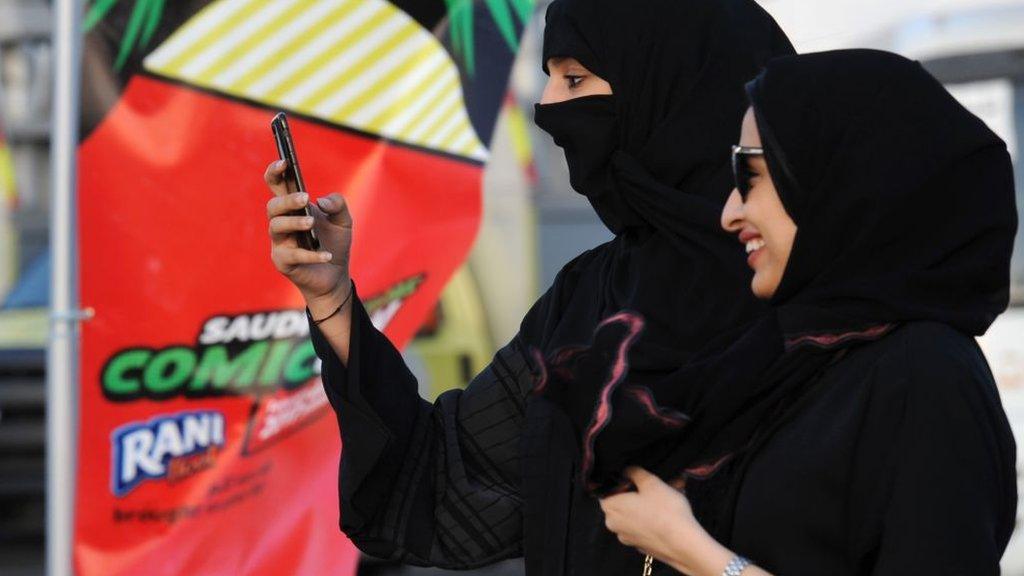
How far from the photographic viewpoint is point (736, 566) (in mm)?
1399

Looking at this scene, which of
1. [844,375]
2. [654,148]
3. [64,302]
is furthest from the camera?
[64,302]

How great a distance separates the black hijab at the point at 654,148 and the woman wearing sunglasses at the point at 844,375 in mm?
234

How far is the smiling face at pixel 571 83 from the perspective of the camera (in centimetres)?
189

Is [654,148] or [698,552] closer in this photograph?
[698,552]

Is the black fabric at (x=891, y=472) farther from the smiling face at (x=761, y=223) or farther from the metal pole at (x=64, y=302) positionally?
the metal pole at (x=64, y=302)

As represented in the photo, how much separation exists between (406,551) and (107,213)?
1169 mm

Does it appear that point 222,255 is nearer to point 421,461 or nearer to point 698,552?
point 421,461

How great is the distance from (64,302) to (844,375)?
175 centimetres

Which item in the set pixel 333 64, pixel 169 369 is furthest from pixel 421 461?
pixel 333 64

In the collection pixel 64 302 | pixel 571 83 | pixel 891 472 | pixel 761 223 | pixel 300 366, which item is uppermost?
pixel 571 83

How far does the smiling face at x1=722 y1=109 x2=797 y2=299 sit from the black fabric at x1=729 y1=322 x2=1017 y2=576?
115 millimetres

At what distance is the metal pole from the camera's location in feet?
8.79

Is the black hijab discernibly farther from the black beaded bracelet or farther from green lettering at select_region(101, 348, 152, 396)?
green lettering at select_region(101, 348, 152, 396)

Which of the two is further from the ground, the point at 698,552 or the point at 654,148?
the point at 654,148
